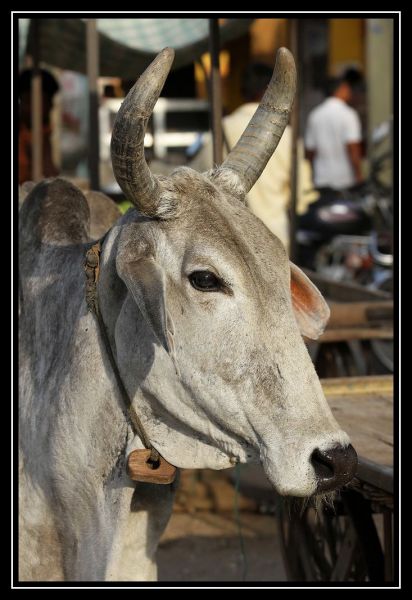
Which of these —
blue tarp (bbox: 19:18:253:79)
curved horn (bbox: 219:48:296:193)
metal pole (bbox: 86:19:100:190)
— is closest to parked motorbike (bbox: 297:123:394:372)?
→ blue tarp (bbox: 19:18:253:79)

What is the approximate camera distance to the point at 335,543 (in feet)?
14.6

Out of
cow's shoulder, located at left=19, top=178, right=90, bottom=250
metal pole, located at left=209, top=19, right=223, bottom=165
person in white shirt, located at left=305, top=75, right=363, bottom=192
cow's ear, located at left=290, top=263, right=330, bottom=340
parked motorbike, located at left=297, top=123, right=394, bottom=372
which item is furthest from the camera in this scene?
person in white shirt, located at left=305, top=75, right=363, bottom=192

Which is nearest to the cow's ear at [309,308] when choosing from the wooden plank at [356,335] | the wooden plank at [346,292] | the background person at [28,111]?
the wooden plank at [356,335]

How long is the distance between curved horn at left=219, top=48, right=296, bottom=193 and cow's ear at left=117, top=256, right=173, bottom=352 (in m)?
0.51

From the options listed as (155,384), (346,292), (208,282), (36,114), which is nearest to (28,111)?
(36,114)

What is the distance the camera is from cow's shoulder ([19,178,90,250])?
3398 millimetres

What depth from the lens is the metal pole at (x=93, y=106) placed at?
5.17 metres

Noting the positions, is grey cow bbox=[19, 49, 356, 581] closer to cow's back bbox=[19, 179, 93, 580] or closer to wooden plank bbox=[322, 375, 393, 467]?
cow's back bbox=[19, 179, 93, 580]

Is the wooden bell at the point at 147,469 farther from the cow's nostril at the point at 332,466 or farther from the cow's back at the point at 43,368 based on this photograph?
the cow's nostril at the point at 332,466

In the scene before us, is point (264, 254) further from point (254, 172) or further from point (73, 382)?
point (73, 382)

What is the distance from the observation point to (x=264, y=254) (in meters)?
2.59

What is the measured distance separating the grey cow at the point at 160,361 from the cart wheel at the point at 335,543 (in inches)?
36.1

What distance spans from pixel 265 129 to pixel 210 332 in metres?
Answer: 0.76

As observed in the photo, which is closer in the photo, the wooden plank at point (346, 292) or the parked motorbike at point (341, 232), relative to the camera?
the wooden plank at point (346, 292)
